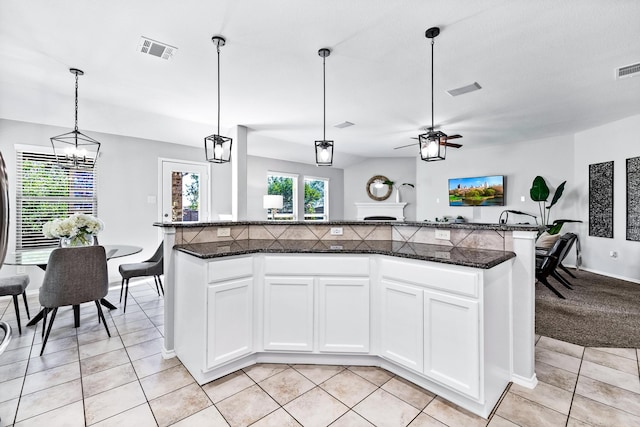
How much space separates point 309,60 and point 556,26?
2042 millimetres

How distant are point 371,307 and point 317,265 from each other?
49cm

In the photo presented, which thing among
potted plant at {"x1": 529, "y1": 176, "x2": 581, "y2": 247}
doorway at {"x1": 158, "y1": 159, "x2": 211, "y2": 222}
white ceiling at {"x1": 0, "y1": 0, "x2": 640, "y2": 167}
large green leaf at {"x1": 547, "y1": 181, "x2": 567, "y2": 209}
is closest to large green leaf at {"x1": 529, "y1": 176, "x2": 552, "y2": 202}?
potted plant at {"x1": 529, "y1": 176, "x2": 581, "y2": 247}

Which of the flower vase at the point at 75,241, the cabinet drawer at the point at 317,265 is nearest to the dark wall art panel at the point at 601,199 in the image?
the cabinet drawer at the point at 317,265

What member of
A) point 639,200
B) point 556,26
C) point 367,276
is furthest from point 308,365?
point 639,200

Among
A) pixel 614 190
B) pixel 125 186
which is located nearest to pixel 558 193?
pixel 614 190

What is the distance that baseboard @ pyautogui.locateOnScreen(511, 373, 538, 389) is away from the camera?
6.47 ft

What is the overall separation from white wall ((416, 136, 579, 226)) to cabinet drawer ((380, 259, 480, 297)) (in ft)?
18.3

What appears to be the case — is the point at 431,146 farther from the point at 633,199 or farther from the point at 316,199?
the point at 316,199

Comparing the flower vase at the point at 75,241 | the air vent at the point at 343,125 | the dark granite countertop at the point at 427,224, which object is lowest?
the flower vase at the point at 75,241

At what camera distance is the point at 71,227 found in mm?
2887

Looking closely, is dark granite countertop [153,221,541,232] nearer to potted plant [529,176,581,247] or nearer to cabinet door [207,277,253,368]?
cabinet door [207,277,253,368]

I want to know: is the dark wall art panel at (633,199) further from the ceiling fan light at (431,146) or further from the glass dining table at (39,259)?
the glass dining table at (39,259)

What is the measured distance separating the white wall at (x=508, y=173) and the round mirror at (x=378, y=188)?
83cm

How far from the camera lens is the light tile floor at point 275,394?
5.56 ft
